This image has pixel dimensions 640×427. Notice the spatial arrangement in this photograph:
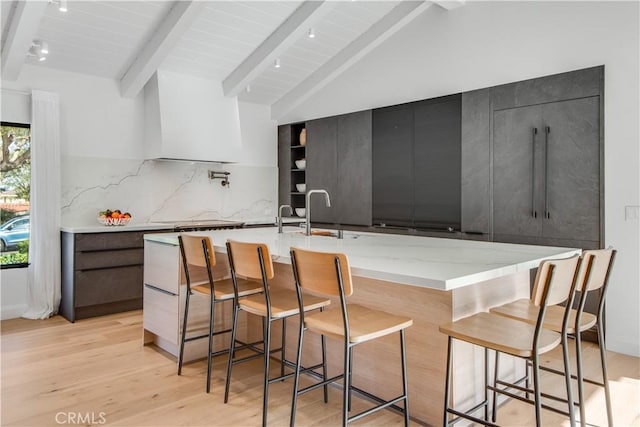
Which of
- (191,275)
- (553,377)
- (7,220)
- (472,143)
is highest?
(472,143)

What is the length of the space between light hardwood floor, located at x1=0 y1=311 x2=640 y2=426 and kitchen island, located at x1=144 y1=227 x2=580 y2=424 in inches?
6.8

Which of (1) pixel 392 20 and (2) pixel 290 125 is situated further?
(2) pixel 290 125

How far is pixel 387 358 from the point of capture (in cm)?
241

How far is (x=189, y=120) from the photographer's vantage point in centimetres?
507

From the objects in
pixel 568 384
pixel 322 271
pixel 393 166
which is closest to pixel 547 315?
pixel 568 384

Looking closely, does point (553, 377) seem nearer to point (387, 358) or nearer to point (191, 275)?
point (387, 358)

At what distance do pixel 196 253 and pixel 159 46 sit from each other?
2.42 metres

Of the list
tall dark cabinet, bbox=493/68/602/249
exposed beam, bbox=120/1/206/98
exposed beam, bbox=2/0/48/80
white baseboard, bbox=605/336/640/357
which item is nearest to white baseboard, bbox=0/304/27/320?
exposed beam, bbox=2/0/48/80

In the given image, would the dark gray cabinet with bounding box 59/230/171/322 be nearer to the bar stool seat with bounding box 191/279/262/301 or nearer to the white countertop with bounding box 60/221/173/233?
the white countertop with bounding box 60/221/173/233

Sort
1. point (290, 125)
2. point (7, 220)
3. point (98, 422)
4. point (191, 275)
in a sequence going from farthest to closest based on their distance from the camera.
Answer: point (290, 125), point (7, 220), point (191, 275), point (98, 422)

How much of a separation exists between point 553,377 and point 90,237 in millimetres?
3986

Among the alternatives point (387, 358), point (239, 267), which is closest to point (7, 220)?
point (239, 267)

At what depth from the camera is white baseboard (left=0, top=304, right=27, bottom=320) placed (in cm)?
429

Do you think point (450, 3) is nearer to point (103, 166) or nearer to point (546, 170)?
point (546, 170)
